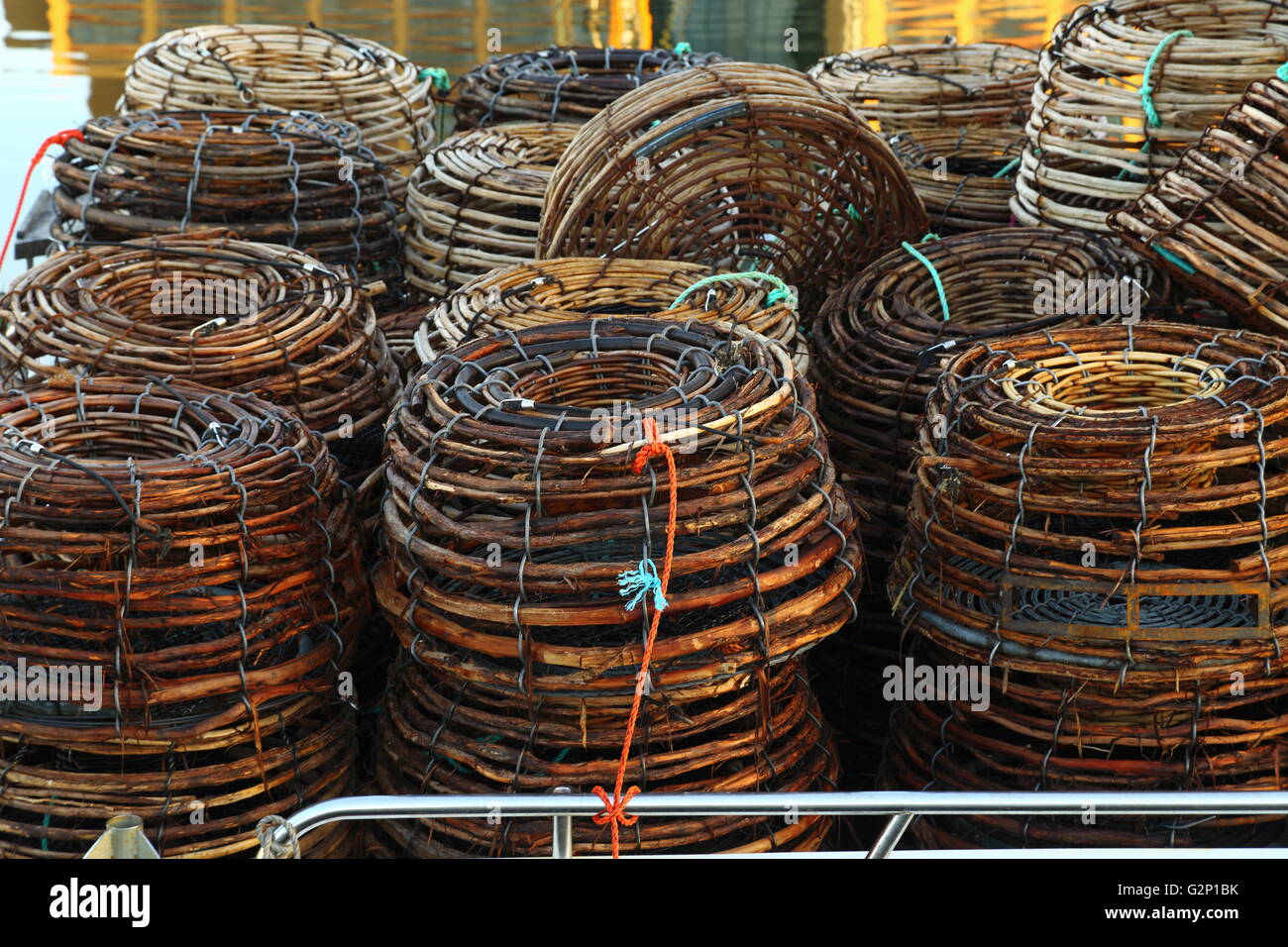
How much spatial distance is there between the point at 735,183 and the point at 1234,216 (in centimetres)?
109

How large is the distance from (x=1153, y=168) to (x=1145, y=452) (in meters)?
1.34

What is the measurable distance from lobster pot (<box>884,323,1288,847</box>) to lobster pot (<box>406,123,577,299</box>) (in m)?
1.45

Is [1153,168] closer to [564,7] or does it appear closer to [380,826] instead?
[380,826]

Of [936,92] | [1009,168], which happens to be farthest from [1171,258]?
[936,92]

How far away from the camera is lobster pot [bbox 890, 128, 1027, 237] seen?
3906 mm

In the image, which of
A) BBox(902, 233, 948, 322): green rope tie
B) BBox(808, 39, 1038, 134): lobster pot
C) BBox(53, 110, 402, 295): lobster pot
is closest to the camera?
BBox(902, 233, 948, 322): green rope tie

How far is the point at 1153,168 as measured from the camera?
3.34m

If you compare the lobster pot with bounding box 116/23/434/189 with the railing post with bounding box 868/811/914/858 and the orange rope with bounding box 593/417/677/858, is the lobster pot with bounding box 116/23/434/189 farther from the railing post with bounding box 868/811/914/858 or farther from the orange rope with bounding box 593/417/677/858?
the railing post with bounding box 868/811/914/858

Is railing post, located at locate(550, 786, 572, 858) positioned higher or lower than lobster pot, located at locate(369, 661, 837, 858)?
higher

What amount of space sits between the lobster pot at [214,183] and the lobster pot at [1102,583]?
168 cm

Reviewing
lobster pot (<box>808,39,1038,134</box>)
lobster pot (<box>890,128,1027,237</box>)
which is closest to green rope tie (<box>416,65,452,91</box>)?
lobster pot (<box>808,39,1038,134</box>)

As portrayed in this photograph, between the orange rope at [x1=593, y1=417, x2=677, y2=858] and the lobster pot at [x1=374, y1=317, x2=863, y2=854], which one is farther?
the lobster pot at [x1=374, y1=317, x2=863, y2=854]

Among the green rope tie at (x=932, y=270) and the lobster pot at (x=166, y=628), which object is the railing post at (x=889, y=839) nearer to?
the lobster pot at (x=166, y=628)

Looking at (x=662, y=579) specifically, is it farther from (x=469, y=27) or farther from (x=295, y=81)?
(x=469, y=27)
